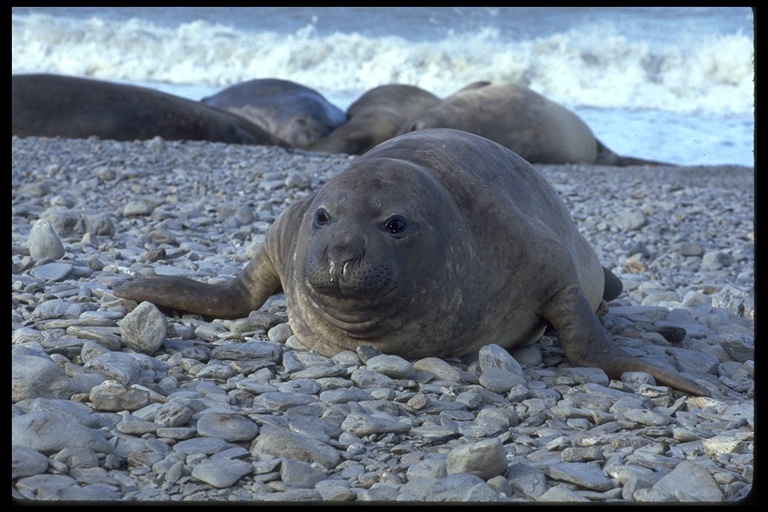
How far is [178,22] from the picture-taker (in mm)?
26109

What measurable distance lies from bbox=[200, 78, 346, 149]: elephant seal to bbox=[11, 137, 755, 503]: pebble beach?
712 cm

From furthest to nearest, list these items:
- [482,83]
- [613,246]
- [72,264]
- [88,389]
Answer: [482,83]
[613,246]
[72,264]
[88,389]

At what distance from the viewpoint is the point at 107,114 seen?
11328 mm

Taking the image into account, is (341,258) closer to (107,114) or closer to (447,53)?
(107,114)

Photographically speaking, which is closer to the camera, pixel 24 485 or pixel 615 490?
pixel 24 485

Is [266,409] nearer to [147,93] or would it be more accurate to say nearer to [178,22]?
[147,93]

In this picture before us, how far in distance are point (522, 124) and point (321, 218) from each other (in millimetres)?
8779

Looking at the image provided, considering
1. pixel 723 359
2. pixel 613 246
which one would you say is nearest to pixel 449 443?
pixel 723 359

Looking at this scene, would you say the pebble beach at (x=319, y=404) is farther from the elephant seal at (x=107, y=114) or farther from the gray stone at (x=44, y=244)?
the elephant seal at (x=107, y=114)

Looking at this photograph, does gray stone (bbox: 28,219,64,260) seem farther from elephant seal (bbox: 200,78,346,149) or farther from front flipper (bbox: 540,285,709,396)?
elephant seal (bbox: 200,78,346,149)

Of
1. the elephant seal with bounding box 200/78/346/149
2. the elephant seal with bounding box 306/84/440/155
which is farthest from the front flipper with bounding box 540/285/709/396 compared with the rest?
the elephant seal with bounding box 200/78/346/149

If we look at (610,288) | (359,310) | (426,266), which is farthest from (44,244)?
(610,288)

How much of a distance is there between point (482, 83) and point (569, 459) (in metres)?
10.9

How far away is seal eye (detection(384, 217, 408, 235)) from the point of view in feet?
12.0
